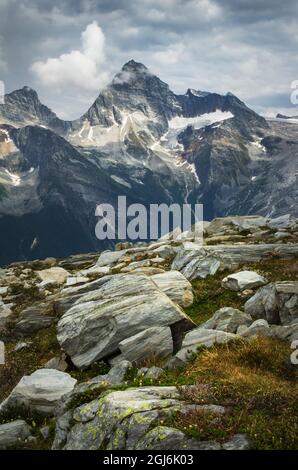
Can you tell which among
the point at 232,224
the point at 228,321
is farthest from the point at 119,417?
the point at 232,224

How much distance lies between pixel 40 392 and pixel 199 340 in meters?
6.23

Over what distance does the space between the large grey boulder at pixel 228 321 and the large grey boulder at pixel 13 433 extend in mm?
8643

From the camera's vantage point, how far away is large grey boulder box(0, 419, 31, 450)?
47.1ft

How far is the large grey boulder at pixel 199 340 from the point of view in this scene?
58.2 feet

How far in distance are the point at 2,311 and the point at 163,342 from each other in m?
20.4

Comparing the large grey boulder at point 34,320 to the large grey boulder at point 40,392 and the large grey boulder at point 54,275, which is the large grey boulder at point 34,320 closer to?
the large grey boulder at point 40,392

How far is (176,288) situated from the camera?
26703mm

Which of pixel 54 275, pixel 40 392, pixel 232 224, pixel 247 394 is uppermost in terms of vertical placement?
pixel 232 224

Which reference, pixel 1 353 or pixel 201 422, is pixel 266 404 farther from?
pixel 1 353

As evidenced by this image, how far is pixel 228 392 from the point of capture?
1299 cm

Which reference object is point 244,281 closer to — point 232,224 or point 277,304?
point 277,304

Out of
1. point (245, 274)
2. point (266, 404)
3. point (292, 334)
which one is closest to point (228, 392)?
point (266, 404)

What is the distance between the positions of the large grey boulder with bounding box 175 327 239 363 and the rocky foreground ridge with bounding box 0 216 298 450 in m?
0.06

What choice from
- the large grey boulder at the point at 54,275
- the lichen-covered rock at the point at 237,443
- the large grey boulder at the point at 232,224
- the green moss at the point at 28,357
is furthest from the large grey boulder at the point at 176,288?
the large grey boulder at the point at 232,224
